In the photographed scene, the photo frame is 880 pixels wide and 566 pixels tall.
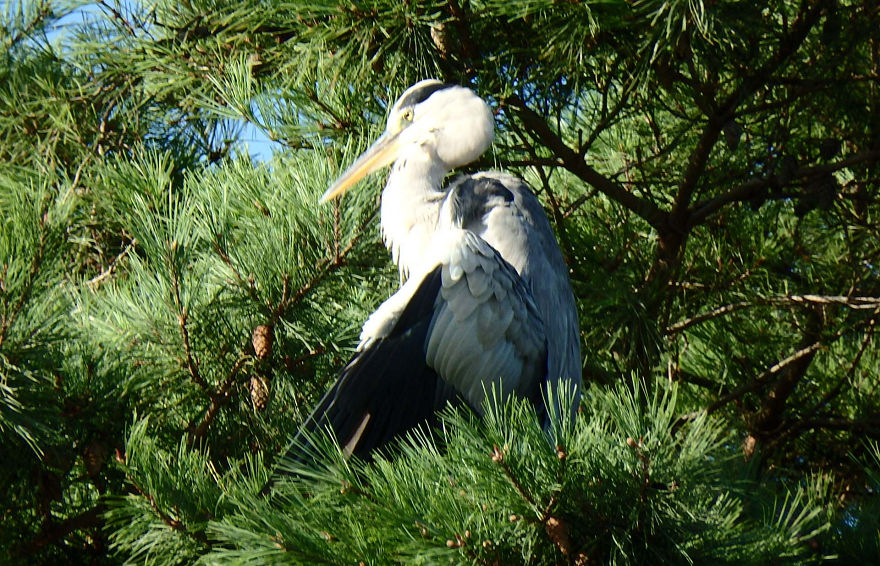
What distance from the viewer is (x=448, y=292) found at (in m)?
1.39

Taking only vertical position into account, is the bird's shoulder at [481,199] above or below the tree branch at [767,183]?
above

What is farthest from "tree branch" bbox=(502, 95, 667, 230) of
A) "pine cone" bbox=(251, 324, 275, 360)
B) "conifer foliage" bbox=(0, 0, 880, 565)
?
"pine cone" bbox=(251, 324, 275, 360)

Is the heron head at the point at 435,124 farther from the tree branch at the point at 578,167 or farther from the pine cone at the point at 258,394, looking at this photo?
the pine cone at the point at 258,394

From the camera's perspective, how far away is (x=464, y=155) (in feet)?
5.73

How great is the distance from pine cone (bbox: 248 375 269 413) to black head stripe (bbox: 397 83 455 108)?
532mm

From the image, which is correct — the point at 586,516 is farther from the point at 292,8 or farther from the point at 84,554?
the point at 292,8

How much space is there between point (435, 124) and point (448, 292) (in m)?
0.41

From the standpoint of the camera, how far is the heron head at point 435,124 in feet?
5.41

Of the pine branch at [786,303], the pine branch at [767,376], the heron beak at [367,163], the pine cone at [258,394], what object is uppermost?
the heron beak at [367,163]

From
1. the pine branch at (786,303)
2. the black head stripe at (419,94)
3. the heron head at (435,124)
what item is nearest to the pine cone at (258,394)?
the heron head at (435,124)

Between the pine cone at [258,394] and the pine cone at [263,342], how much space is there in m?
0.04

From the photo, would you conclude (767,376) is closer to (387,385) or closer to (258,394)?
(387,385)

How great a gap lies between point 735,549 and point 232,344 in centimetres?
75

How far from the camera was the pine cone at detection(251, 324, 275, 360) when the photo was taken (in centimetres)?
137
